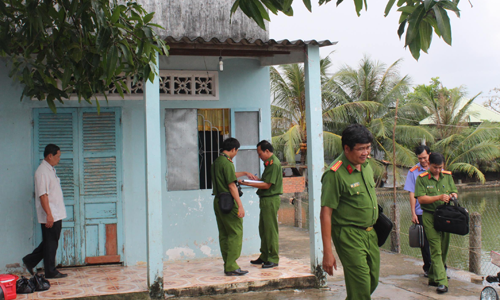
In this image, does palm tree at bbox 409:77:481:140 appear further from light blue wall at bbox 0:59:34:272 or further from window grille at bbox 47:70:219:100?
light blue wall at bbox 0:59:34:272

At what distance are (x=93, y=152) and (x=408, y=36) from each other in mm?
5196

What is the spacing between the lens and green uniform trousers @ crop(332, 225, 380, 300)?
3.58 metres

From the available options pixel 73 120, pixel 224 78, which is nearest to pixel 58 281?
pixel 73 120

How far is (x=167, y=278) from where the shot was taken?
5.92 m

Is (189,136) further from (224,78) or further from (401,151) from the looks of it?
(401,151)

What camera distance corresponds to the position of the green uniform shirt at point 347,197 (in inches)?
146

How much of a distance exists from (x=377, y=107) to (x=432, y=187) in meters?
16.1

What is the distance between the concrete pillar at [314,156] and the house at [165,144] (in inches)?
0.5

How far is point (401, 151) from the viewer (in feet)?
67.6

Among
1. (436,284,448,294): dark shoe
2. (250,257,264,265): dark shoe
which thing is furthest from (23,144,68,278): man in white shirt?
(436,284,448,294): dark shoe

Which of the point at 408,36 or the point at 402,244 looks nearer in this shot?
the point at 408,36

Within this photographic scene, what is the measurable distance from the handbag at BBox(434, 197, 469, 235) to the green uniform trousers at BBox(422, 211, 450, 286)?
0.11 m

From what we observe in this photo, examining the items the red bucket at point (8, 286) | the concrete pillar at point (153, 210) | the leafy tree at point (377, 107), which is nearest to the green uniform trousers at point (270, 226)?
the concrete pillar at point (153, 210)

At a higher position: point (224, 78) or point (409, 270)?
point (224, 78)
